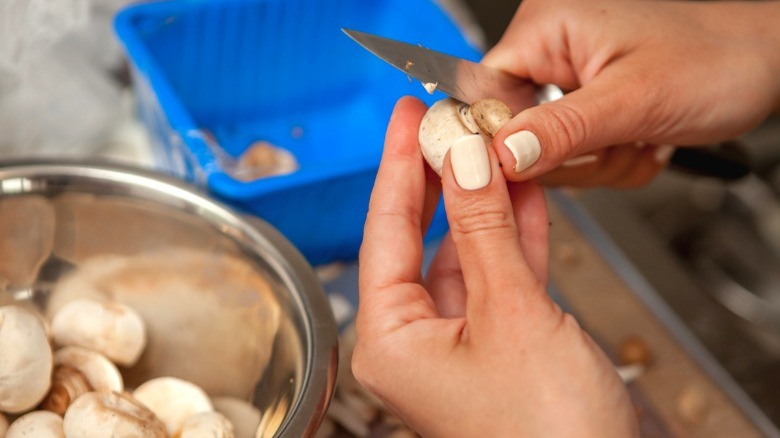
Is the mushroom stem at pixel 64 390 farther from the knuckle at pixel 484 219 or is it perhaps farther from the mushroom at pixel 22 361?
the knuckle at pixel 484 219

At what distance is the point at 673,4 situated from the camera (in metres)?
0.82

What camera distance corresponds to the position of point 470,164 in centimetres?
56

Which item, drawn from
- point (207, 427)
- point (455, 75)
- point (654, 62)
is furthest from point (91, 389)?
point (654, 62)

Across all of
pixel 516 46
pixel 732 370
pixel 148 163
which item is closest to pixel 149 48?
pixel 148 163

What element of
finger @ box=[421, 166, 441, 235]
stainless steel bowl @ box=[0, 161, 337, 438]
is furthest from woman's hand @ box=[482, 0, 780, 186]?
stainless steel bowl @ box=[0, 161, 337, 438]

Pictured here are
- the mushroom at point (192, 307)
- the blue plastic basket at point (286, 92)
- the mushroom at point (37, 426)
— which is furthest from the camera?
the blue plastic basket at point (286, 92)

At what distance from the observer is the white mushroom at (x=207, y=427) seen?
630mm

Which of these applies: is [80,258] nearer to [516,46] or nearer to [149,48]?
[149,48]

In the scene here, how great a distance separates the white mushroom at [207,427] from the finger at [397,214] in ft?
0.52

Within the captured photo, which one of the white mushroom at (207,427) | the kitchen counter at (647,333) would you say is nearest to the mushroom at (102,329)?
the white mushroom at (207,427)

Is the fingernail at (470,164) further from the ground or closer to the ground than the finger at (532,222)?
further from the ground

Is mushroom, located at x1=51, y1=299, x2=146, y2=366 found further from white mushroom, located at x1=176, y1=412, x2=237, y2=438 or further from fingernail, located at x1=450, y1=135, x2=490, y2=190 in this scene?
fingernail, located at x1=450, y1=135, x2=490, y2=190

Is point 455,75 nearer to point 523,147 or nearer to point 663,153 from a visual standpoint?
point 523,147

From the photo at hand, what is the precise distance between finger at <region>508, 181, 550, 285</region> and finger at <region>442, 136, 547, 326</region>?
111 mm
